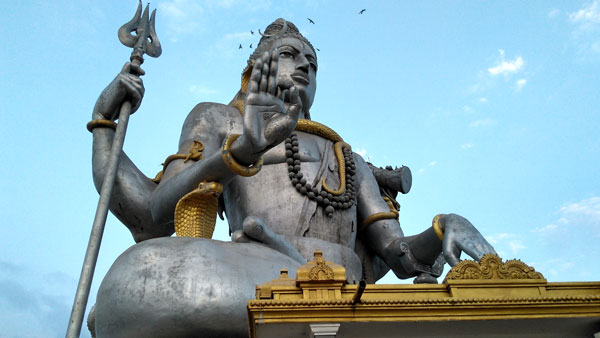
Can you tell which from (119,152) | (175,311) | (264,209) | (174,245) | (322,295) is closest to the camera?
(322,295)

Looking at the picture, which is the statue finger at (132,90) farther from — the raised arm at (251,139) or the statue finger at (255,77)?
the statue finger at (255,77)

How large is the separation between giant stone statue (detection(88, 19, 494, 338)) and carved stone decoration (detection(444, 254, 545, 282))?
3.64 feet

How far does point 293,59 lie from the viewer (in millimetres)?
8000

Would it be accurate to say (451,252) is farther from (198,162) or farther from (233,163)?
(198,162)

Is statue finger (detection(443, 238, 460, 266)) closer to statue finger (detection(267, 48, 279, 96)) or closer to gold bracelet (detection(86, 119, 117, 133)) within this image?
statue finger (detection(267, 48, 279, 96))

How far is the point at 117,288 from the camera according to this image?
4988mm

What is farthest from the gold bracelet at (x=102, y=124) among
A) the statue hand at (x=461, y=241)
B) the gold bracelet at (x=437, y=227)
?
the statue hand at (x=461, y=241)

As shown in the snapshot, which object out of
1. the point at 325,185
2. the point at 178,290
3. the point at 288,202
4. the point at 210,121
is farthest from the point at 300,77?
the point at 178,290

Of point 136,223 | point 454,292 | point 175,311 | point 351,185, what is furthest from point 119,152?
point 454,292

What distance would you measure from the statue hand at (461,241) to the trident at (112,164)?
118 inches

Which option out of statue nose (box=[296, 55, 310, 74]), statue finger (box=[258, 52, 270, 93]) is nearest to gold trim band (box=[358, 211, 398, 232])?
statue nose (box=[296, 55, 310, 74])

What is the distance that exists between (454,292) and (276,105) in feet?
8.08

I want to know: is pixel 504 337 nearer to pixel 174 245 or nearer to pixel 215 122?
pixel 174 245

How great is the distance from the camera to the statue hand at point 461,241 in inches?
207
